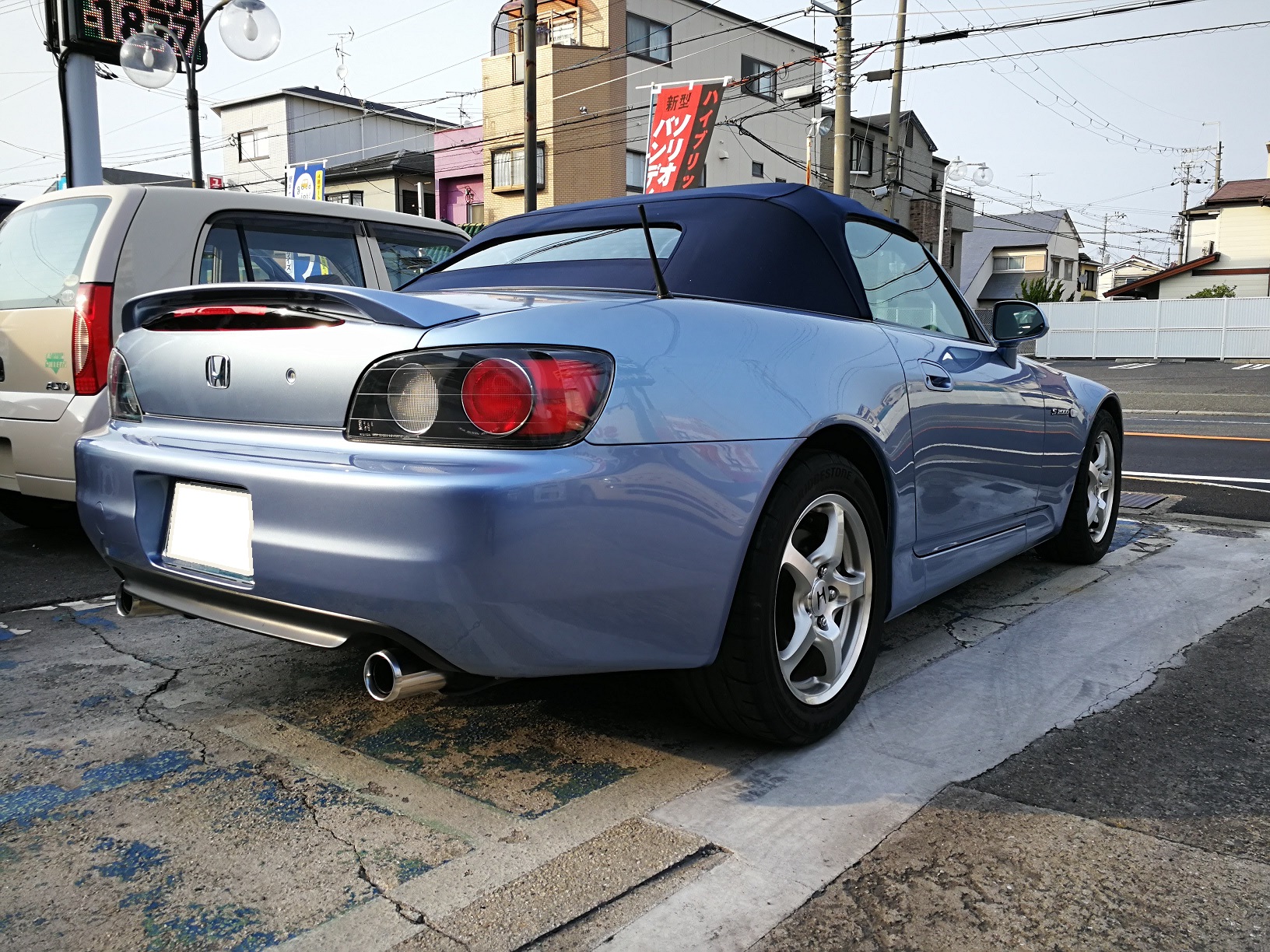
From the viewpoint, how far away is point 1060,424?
4.17 m

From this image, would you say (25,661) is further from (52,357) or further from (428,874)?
(428,874)

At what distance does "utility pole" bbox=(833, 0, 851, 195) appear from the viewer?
57.8 ft

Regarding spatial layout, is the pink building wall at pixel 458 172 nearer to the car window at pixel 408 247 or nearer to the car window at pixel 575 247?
the car window at pixel 408 247

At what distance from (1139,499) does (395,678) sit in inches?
229

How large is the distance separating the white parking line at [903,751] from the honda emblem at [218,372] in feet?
4.55

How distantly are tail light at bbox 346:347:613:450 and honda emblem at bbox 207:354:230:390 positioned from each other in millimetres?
517

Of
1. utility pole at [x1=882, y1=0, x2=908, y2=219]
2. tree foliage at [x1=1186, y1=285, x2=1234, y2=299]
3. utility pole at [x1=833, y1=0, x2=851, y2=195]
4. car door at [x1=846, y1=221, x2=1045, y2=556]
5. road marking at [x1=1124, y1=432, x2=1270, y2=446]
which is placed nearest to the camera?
car door at [x1=846, y1=221, x2=1045, y2=556]

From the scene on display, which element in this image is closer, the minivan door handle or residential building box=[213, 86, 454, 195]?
the minivan door handle

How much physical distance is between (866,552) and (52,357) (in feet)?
11.6

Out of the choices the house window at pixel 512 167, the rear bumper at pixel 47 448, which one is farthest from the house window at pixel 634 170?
the rear bumper at pixel 47 448

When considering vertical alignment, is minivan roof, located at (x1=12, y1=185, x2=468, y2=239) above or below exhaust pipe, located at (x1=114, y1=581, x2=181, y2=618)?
above

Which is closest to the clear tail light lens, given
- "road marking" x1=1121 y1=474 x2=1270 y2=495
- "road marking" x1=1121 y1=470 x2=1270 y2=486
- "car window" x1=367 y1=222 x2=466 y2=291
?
"car window" x1=367 y1=222 x2=466 y2=291

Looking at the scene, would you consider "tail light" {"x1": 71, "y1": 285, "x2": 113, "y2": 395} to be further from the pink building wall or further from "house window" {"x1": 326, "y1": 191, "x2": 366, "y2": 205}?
"house window" {"x1": 326, "y1": 191, "x2": 366, "y2": 205}

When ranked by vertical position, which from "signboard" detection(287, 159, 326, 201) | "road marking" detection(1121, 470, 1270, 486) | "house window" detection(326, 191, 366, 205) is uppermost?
"house window" detection(326, 191, 366, 205)
